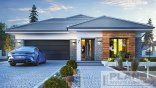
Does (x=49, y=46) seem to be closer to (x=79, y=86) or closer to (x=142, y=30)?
(x=142, y=30)

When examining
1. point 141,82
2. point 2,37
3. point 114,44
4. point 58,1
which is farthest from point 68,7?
point 141,82

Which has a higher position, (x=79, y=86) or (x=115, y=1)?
(x=115, y=1)

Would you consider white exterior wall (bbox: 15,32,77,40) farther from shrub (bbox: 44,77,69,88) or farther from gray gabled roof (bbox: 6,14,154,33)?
shrub (bbox: 44,77,69,88)

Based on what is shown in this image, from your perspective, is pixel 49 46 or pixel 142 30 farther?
pixel 49 46

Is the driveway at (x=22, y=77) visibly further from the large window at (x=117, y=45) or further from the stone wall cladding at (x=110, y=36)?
the large window at (x=117, y=45)

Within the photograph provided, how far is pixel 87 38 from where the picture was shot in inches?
1251

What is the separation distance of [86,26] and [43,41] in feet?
21.7

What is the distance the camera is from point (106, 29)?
99.9 feet

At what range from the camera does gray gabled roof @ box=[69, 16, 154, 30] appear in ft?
100


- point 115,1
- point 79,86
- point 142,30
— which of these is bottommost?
point 79,86

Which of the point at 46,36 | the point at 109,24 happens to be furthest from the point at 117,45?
the point at 46,36

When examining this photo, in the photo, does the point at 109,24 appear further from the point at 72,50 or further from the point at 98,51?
the point at 72,50

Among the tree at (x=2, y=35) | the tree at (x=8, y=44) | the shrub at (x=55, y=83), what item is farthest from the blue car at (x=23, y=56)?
the tree at (x=2, y=35)

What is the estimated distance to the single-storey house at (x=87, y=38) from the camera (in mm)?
30891
